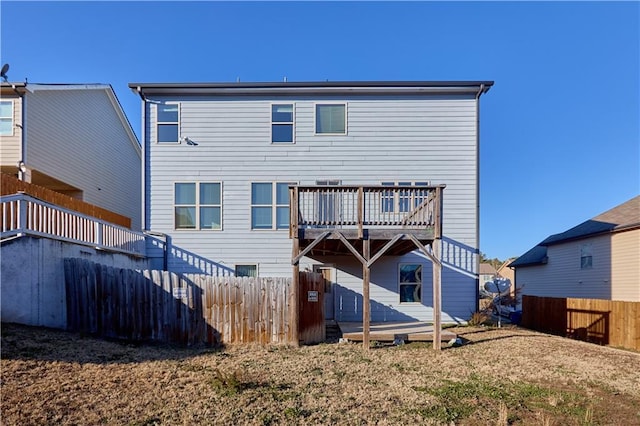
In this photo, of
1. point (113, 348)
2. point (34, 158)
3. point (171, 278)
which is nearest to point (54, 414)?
point (113, 348)

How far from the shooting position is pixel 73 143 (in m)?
15.1

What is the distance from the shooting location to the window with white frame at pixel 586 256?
628 inches

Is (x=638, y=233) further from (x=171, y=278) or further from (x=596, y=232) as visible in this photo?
(x=171, y=278)

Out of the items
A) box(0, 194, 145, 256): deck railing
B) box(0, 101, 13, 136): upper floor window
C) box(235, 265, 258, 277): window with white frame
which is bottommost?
box(235, 265, 258, 277): window with white frame

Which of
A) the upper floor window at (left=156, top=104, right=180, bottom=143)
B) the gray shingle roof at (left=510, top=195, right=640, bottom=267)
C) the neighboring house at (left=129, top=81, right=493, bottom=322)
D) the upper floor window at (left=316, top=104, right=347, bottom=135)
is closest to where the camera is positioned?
the neighboring house at (left=129, top=81, right=493, bottom=322)

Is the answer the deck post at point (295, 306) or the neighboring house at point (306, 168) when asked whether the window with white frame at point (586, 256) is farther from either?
the deck post at point (295, 306)

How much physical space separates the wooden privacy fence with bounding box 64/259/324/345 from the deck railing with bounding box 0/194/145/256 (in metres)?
0.86

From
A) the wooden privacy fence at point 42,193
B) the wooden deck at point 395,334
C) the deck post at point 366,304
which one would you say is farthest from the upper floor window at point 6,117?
the wooden deck at point 395,334

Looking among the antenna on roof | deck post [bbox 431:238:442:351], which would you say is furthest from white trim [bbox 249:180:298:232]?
the antenna on roof

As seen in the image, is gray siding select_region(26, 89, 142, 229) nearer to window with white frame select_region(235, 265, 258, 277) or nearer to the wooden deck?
window with white frame select_region(235, 265, 258, 277)

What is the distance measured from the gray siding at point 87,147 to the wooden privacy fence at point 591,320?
19.7 m

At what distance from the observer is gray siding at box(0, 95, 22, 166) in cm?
1240

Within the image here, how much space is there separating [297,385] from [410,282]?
7255 millimetres

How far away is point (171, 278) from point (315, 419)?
5316 mm
